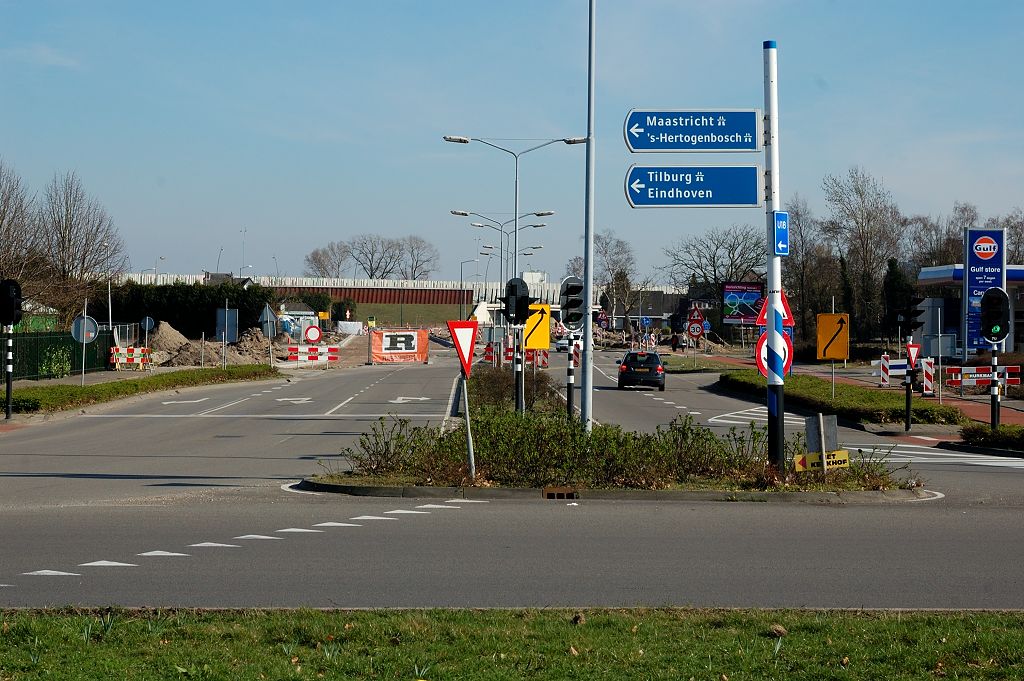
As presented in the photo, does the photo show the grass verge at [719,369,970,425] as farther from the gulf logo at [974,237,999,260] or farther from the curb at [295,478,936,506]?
the curb at [295,478,936,506]

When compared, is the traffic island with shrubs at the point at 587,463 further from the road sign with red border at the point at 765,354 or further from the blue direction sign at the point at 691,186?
the blue direction sign at the point at 691,186

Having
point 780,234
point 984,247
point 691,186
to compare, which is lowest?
point 780,234

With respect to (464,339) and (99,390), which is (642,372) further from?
(464,339)

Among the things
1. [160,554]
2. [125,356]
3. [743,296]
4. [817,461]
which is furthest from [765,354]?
[743,296]

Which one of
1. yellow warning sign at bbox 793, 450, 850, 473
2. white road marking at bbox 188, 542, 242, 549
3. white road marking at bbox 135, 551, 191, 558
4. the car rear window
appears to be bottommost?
white road marking at bbox 188, 542, 242, 549

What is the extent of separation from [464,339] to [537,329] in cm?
1491

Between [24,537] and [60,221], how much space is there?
58.4 metres

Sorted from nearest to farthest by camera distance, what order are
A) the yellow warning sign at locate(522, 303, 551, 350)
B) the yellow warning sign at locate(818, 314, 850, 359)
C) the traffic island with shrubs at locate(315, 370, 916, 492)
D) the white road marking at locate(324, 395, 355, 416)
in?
the traffic island with shrubs at locate(315, 370, 916, 492) < the yellow warning sign at locate(522, 303, 551, 350) < the yellow warning sign at locate(818, 314, 850, 359) < the white road marking at locate(324, 395, 355, 416)

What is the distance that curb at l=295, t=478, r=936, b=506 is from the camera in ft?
48.1

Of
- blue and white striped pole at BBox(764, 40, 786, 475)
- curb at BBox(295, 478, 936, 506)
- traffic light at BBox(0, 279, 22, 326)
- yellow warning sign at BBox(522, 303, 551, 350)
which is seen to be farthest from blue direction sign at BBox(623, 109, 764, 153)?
traffic light at BBox(0, 279, 22, 326)

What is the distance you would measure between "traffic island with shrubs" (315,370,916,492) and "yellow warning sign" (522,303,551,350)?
45.0ft

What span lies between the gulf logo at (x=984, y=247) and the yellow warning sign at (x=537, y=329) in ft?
83.0

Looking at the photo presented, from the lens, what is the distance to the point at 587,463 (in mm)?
15438

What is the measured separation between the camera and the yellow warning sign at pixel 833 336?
104 ft
